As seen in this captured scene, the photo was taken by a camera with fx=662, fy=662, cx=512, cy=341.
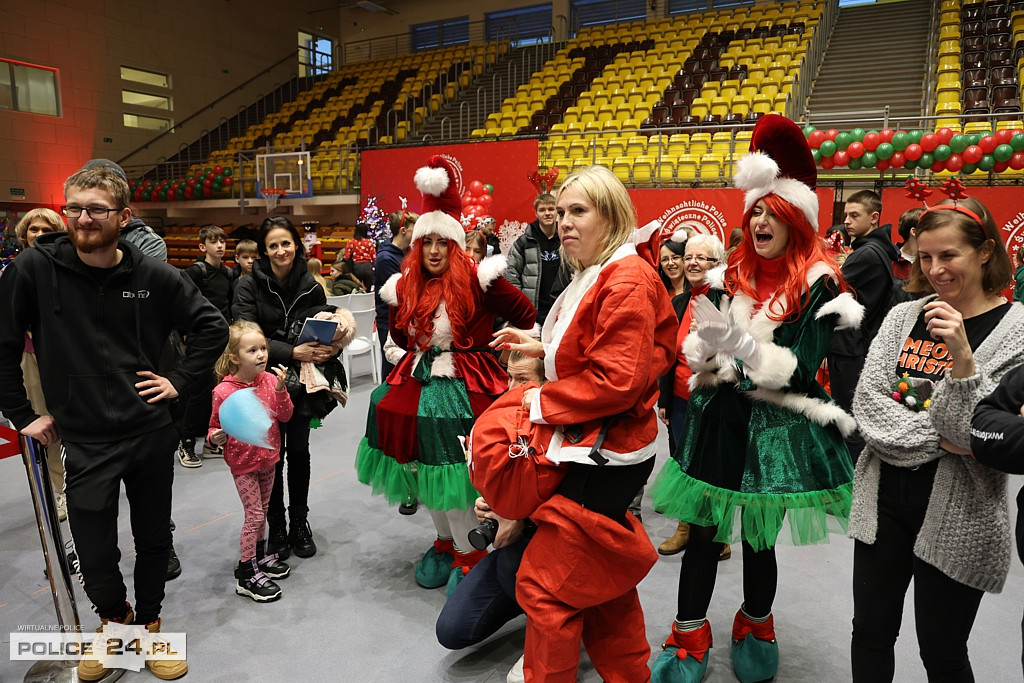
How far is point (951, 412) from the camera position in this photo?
1.42 metres

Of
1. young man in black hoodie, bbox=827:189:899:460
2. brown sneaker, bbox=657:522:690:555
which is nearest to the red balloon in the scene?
young man in black hoodie, bbox=827:189:899:460

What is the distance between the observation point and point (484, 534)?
191 centimetres

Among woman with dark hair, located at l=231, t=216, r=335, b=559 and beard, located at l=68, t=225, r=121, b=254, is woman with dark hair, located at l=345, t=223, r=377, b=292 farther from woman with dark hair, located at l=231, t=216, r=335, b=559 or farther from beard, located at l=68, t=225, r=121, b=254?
beard, located at l=68, t=225, r=121, b=254

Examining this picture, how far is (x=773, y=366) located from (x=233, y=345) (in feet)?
6.57

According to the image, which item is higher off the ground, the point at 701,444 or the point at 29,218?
the point at 29,218

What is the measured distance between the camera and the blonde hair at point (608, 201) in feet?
5.62

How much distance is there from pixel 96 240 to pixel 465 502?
1506mm

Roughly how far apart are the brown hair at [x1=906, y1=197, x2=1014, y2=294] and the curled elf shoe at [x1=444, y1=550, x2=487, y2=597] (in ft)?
6.43

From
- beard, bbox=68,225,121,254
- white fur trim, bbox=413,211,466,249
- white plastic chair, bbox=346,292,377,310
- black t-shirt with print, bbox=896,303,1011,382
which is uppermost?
white fur trim, bbox=413,211,466,249

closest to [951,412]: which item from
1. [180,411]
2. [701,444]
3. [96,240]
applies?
[701,444]

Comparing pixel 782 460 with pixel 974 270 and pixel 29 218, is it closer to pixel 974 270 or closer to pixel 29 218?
pixel 974 270

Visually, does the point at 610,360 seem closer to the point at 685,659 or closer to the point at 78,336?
the point at 685,659

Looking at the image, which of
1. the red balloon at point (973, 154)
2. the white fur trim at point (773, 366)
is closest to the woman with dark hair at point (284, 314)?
the white fur trim at point (773, 366)

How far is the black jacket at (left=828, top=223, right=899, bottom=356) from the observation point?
132 inches
